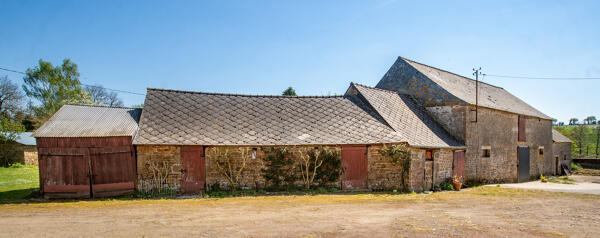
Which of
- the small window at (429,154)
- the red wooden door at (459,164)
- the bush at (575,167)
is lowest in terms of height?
the bush at (575,167)

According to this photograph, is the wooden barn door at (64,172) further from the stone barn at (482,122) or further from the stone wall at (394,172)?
the stone barn at (482,122)

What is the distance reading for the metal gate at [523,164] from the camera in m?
19.7

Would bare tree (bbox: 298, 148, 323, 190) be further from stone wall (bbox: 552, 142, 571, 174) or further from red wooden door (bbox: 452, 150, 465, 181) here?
stone wall (bbox: 552, 142, 571, 174)

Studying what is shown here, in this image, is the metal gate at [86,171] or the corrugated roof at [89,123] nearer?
the metal gate at [86,171]

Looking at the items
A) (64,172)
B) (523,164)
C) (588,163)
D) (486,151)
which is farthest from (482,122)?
(588,163)

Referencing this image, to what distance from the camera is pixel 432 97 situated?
18.3 metres

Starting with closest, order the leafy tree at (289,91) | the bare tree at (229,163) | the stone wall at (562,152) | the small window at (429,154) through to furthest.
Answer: the bare tree at (229,163) < the small window at (429,154) < the stone wall at (562,152) < the leafy tree at (289,91)

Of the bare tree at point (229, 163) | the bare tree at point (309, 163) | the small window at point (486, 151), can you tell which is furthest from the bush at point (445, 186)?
the bare tree at point (229, 163)

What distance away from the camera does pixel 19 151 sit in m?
25.0

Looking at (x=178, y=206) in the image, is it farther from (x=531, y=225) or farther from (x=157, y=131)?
(x=531, y=225)

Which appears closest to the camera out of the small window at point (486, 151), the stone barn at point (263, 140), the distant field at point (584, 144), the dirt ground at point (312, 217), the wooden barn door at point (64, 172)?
Result: the dirt ground at point (312, 217)

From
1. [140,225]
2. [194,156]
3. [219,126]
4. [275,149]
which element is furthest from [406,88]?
[140,225]

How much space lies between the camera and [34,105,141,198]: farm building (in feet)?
38.0

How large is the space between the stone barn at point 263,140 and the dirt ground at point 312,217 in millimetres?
1547
